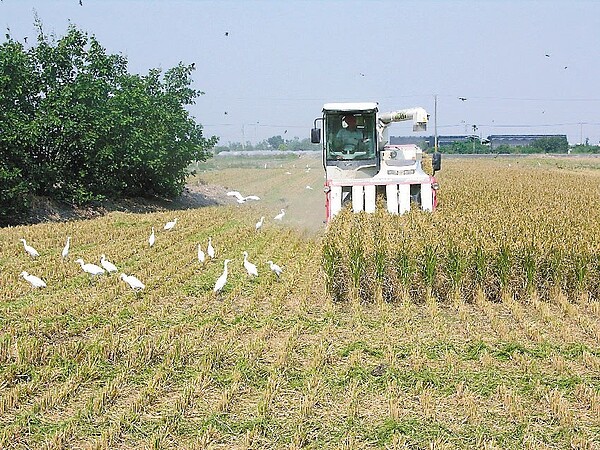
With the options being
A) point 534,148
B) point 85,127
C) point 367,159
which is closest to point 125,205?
point 85,127

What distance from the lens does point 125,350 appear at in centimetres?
733

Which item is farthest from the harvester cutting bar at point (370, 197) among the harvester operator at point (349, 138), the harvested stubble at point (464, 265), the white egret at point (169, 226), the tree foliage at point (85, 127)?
the tree foliage at point (85, 127)

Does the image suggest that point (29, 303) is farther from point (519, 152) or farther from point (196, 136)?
point (519, 152)

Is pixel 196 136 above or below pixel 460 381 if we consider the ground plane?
above

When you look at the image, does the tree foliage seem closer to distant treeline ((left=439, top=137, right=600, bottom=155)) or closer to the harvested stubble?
the harvested stubble

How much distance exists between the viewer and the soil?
2178 cm

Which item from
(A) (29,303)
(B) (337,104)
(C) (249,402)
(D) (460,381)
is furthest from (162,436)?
(B) (337,104)

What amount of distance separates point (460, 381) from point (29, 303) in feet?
21.0

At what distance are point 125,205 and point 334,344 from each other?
19478mm

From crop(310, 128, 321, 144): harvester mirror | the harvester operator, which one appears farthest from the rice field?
the harvester operator

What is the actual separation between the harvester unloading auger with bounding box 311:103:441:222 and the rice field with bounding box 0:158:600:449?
111 cm

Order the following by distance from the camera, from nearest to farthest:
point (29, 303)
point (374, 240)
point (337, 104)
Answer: point (29, 303)
point (374, 240)
point (337, 104)

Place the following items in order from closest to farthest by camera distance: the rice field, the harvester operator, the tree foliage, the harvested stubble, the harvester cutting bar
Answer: the rice field < the harvested stubble < the harvester cutting bar < the harvester operator < the tree foliage

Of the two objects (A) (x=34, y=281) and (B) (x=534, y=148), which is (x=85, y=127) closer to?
(A) (x=34, y=281)
